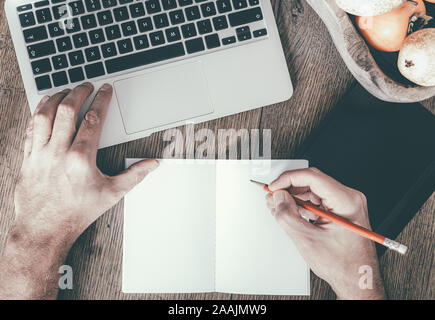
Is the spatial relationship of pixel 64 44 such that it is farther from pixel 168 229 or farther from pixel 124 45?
pixel 168 229

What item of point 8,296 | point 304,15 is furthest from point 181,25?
point 8,296

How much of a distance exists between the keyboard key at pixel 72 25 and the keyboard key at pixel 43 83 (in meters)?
0.09

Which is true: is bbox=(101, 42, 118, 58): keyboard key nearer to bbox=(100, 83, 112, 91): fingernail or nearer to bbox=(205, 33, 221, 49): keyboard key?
bbox=(100, 83, 112, 91): fingernail

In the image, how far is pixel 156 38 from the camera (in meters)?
0.56

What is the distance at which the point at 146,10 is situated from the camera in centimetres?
56

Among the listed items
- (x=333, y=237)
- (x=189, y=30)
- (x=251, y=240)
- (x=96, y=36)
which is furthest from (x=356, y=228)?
(x=96, y=36)

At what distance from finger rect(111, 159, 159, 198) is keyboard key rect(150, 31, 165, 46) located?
199mm

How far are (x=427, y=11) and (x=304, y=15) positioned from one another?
20 centimetres

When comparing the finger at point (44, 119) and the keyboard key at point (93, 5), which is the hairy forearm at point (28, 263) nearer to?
the finger at point (44, 119)

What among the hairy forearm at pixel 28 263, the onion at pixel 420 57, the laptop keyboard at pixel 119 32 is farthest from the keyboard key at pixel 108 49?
the onion at pixel 420 57

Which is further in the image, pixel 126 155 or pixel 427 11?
pixel 126 155

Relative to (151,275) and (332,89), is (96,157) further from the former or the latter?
(332,89)

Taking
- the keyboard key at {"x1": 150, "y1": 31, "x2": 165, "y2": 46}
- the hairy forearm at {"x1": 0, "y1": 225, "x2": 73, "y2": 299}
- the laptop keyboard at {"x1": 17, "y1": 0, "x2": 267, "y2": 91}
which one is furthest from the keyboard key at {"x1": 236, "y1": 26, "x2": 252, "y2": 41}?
the hairy forearm at {"x1": 0, "y1": 225, "x2": 73, "y2": 299}

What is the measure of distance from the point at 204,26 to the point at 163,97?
14cm
